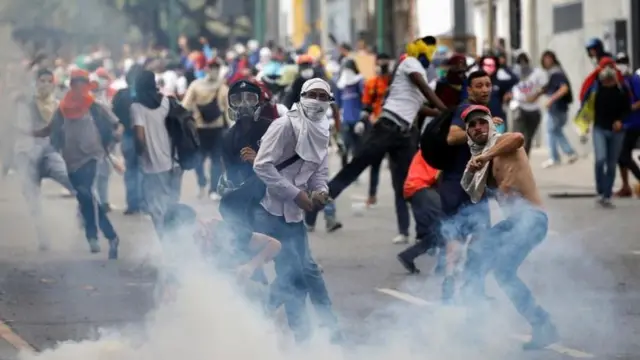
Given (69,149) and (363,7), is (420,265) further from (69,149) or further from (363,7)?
(363,7)

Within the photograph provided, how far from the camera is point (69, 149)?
14.1 m

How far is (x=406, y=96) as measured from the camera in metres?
13.8

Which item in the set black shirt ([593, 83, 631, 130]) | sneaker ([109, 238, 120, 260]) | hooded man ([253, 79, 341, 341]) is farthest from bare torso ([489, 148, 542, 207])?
black shirt ([593, 83, 631, 130])

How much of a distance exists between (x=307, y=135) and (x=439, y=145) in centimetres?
215

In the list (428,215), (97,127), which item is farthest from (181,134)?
(428,215)

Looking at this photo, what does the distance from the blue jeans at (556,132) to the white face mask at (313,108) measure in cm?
1546

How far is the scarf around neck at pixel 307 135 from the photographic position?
870 centimetres

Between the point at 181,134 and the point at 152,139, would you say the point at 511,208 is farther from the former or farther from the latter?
the point at 152,139

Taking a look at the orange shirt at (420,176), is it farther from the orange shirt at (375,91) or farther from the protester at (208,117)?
the protester at (208,117)

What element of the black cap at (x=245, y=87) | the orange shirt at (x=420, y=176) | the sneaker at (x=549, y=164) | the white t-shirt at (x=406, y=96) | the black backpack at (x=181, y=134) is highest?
the black cap at (x=245, y=87)

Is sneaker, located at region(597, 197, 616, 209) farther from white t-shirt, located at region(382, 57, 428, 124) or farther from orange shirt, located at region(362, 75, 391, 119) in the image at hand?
white t-shirt, located at region(382, 57, 428, 124)

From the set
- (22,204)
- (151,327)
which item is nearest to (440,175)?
(151,327)

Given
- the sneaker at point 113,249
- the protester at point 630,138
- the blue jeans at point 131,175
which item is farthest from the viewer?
the protester at point 630,138

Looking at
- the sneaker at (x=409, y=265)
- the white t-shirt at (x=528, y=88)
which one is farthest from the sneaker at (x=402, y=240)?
the white t-shirt at (x=528, y=88)
